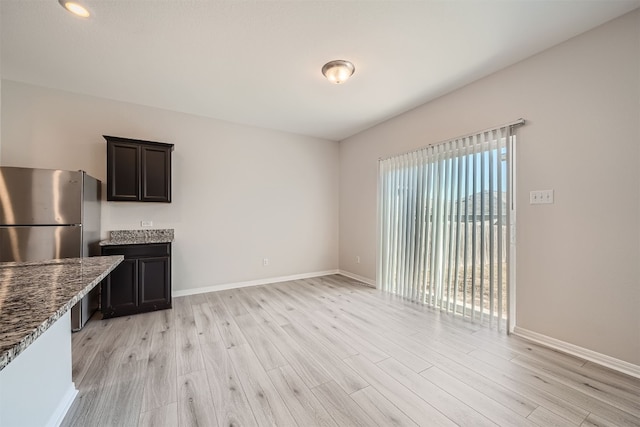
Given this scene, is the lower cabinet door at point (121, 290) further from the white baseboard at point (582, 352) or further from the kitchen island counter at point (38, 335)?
the white baseboard at point (582, 352)

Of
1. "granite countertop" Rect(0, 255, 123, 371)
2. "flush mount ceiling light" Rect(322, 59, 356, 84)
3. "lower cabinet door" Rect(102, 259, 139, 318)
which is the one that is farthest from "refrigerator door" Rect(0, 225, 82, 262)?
"flush mount ceiling light" Rect(322, 59, 356, 84)

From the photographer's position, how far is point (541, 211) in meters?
2.36

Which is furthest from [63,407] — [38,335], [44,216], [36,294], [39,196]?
[39,196]

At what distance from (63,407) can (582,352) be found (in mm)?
3843

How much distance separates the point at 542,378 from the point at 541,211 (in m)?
1.42

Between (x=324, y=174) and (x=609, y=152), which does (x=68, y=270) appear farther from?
(x=324, y=174)

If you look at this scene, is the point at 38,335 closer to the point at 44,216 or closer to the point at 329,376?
the point at 329,376

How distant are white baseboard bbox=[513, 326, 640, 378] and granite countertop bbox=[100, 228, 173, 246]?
164 inches

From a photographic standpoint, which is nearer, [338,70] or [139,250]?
[338,70]

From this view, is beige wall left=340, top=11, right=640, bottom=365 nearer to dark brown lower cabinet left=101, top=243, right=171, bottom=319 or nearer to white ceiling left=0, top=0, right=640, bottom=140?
white ceiling left=0, top=0, right=640, bottom=140

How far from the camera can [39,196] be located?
2.50 metres

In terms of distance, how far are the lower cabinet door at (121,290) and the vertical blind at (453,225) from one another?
3490mm

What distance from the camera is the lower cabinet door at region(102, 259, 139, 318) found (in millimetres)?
2891

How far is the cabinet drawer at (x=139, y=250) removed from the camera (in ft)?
9.53
